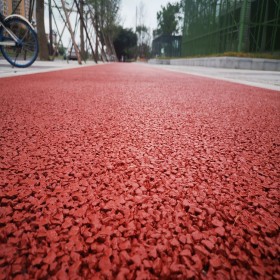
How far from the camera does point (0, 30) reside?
4.14 m

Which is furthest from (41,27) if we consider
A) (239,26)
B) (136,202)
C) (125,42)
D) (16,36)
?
(125,42)

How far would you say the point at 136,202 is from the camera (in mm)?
600

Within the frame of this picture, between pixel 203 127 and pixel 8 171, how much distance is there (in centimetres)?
100

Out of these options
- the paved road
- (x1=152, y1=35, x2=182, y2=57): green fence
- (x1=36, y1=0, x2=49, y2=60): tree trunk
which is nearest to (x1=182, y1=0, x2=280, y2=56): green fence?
the paved road

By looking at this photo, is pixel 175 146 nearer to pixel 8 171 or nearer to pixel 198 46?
pixel 8 171

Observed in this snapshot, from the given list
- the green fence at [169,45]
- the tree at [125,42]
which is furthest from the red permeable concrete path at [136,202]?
the tree at [125,42]

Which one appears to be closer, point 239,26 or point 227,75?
→ point 227,75

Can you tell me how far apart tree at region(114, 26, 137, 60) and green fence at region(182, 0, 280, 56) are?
1138 inches

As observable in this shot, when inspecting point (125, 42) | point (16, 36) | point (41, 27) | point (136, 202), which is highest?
point (125, 42)

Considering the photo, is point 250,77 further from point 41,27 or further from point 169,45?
point 169,45

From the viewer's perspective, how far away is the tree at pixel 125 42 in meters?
45.8

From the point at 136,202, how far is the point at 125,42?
164ft

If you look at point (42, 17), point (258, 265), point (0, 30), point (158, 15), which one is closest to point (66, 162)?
point (258, 265)

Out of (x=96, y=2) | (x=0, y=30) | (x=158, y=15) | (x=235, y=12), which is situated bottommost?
(x=0, y=30)
